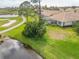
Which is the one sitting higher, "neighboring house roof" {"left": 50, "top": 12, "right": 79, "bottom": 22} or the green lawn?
"neighboring house roof" {"left": 50, "top": 12, "right": 79, "bottom": 22}

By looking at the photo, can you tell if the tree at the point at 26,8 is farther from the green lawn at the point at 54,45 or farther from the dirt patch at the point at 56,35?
the dirt patch at the point at 56,35

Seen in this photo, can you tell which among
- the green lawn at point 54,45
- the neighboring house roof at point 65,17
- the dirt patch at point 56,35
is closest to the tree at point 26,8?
the neighboring house roof at point 65,17

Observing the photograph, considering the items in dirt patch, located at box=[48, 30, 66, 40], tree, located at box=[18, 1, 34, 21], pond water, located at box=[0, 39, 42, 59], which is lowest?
pond water, located at box=[0, 39, 42, 59]

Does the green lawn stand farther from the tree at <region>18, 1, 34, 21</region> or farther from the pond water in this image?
the tree at <region>18, 1, 34, 21</region>

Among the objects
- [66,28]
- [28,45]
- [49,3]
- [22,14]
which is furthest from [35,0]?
[49,3]

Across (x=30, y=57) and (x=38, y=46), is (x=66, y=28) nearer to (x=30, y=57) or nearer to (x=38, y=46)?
(x=38, y=46)

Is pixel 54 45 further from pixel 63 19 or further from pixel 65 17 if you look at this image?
pixel 65 17

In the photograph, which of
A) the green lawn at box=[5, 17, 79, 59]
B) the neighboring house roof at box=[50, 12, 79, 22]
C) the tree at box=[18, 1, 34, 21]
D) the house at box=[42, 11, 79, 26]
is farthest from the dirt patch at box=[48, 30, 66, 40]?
the tree at box=[18, 1, 34, 21]
